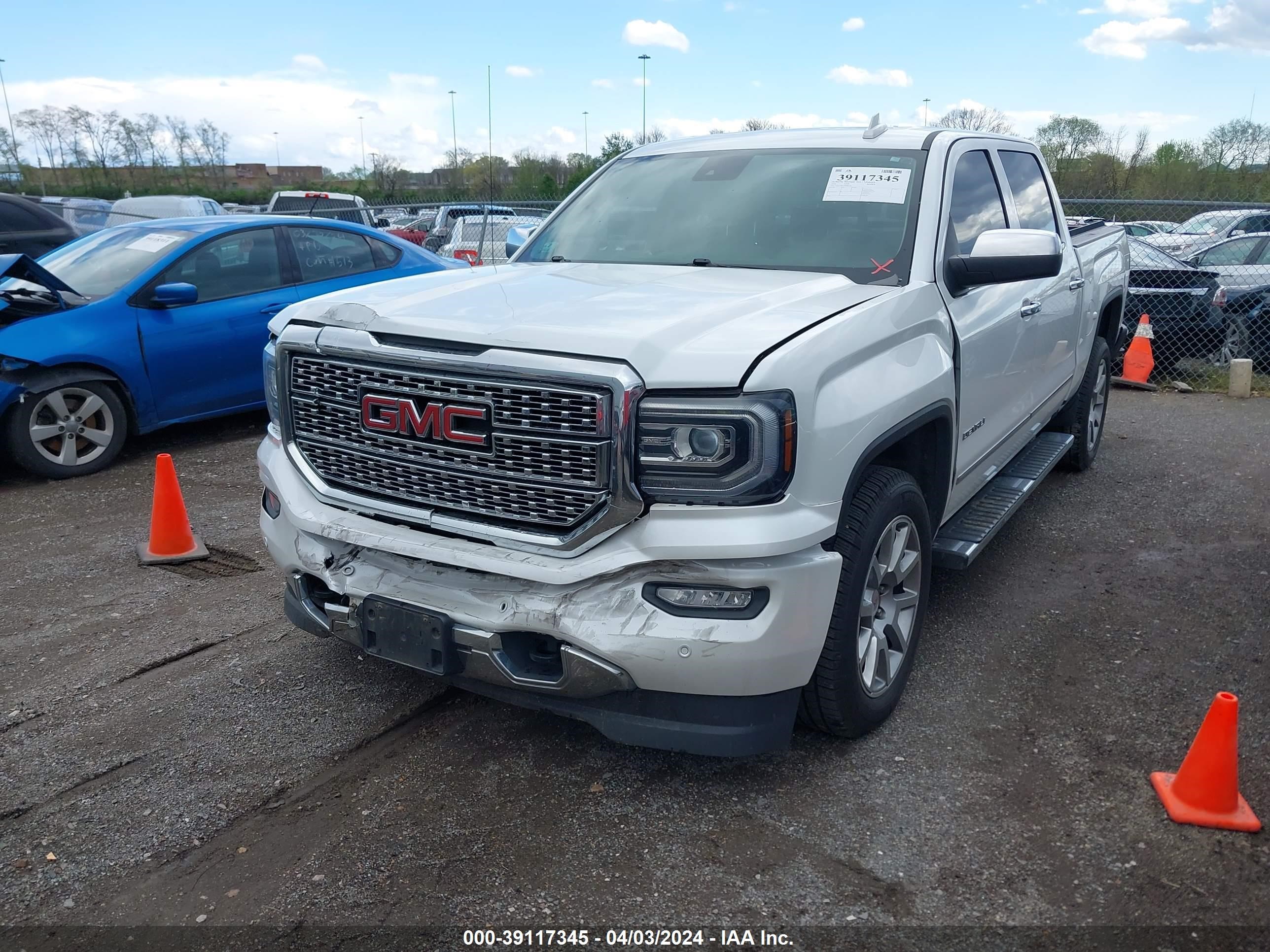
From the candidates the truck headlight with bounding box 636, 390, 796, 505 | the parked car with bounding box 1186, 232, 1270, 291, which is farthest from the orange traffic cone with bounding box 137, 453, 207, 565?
the parked car with bounding box 1186, 232, 1270, 291

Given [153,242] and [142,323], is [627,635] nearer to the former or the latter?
[142,323]

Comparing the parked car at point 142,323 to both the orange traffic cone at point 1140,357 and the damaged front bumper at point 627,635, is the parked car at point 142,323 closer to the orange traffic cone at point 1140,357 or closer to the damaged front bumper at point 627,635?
the damaged front bumper at point 627,635

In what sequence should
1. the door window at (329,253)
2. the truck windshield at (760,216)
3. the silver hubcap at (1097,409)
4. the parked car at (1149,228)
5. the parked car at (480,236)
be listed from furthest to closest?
the parked car at (1149,228)
the parked car at (480,236)
the door window at (329,253)
the silver hubcap at (1097,409)
the truck windshield at (760,216)

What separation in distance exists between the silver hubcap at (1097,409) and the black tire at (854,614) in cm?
382

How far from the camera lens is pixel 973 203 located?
4.29 meters

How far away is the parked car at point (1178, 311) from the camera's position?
34.8 ft

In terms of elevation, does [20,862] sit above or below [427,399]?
below

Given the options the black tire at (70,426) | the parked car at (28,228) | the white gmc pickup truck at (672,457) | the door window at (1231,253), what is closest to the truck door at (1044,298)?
the white gmc pickup truck at (672,457)

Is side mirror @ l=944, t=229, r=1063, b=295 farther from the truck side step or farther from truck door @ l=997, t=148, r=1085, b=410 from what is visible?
the truck side step

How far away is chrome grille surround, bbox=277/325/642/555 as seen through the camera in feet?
8.82

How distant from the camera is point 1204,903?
8.66ft

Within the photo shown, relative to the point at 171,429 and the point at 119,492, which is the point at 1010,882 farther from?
the point at 171,429

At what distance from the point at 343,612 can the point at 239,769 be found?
639 mm

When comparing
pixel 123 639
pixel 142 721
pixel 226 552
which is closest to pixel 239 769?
pixel 142 721
